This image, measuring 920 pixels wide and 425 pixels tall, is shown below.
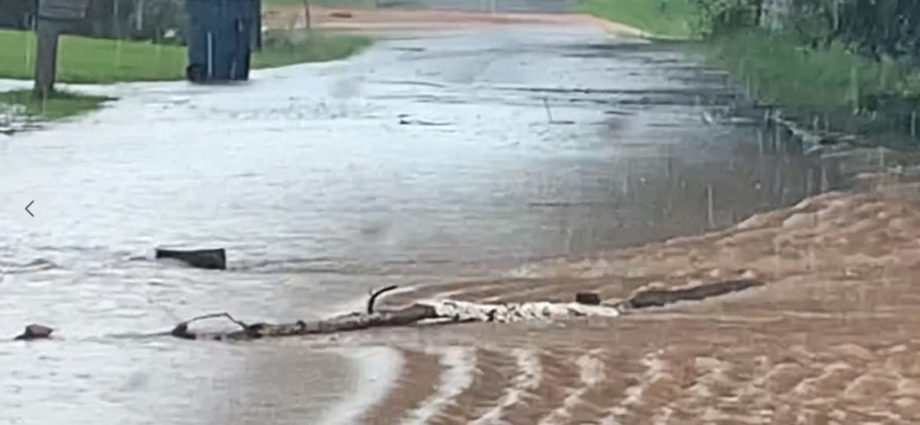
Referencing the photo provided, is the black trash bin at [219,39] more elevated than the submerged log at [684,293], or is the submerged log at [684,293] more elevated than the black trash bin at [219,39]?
the submerged log at [684,293]

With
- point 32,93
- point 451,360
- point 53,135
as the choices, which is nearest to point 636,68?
point 32,93

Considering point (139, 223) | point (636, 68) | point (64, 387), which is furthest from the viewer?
point (636, 68)

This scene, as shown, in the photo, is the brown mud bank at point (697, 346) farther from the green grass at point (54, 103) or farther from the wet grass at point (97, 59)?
the wet grass at point (97, 59)

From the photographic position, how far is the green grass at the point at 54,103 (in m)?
19.1

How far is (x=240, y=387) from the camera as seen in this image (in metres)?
7.39

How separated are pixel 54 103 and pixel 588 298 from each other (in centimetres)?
1129

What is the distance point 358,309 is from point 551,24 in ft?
94.9

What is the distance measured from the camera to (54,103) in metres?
19.9

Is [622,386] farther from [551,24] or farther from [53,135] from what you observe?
[551,24]

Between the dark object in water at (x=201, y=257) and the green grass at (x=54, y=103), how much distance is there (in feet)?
26.4

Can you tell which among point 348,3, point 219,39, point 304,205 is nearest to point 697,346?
point 304,205

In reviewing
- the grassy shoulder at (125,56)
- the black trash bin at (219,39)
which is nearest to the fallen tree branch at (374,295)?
the grassy shoulder at (125,56)

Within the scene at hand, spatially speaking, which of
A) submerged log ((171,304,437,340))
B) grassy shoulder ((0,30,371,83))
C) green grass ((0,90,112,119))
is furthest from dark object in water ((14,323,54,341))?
grassy shoulder ((0,30,371,83))

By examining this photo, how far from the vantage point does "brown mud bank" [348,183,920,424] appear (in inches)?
278
